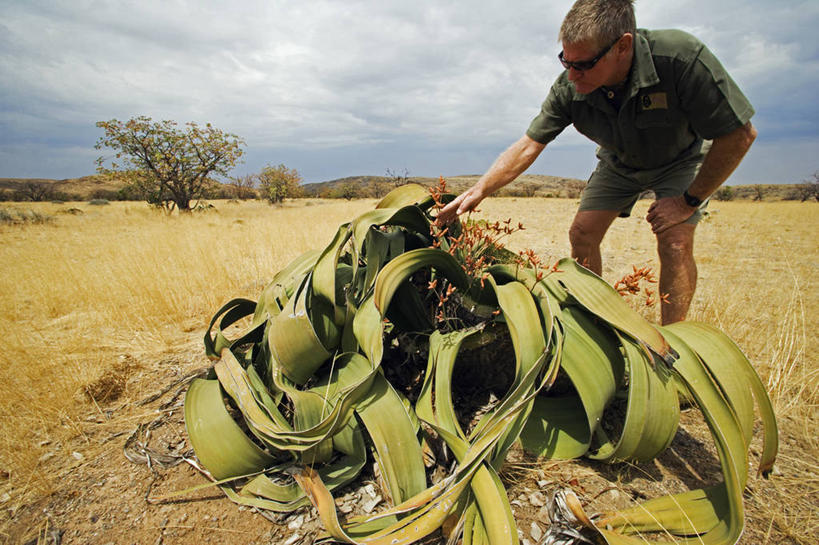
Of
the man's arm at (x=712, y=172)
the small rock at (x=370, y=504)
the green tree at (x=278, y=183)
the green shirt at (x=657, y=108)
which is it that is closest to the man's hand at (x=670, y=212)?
the man's arm at (x=712, y=172)

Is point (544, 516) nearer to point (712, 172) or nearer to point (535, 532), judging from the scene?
point (535, 532)

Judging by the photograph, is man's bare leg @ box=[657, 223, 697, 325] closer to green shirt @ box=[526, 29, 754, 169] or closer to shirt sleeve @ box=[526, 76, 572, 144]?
green shirt @ box=[526, 29, 754, 169]

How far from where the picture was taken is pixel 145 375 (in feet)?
7.16

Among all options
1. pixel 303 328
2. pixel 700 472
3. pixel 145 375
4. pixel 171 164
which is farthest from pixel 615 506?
pixel 171 164

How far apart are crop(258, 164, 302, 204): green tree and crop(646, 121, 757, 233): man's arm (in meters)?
25.1

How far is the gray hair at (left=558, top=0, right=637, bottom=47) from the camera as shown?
1.76 meters

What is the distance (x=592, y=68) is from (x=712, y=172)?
0.80m

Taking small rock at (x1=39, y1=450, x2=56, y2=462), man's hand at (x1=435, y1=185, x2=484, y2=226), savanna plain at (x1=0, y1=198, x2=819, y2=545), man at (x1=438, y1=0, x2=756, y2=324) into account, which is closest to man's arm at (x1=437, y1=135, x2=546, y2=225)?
man at (x1=438, y1=0, x2=756, y2=324)

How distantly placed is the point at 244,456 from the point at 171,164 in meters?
17.8

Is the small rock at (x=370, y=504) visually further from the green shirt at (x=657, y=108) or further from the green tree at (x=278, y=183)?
the green tree at (x=278, y=183)

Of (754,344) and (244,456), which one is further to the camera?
(754,344)

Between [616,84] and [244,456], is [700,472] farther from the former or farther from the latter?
[616,84]

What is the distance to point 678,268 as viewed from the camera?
7.04ft

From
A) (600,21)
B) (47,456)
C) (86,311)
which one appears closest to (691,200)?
(600,21)
